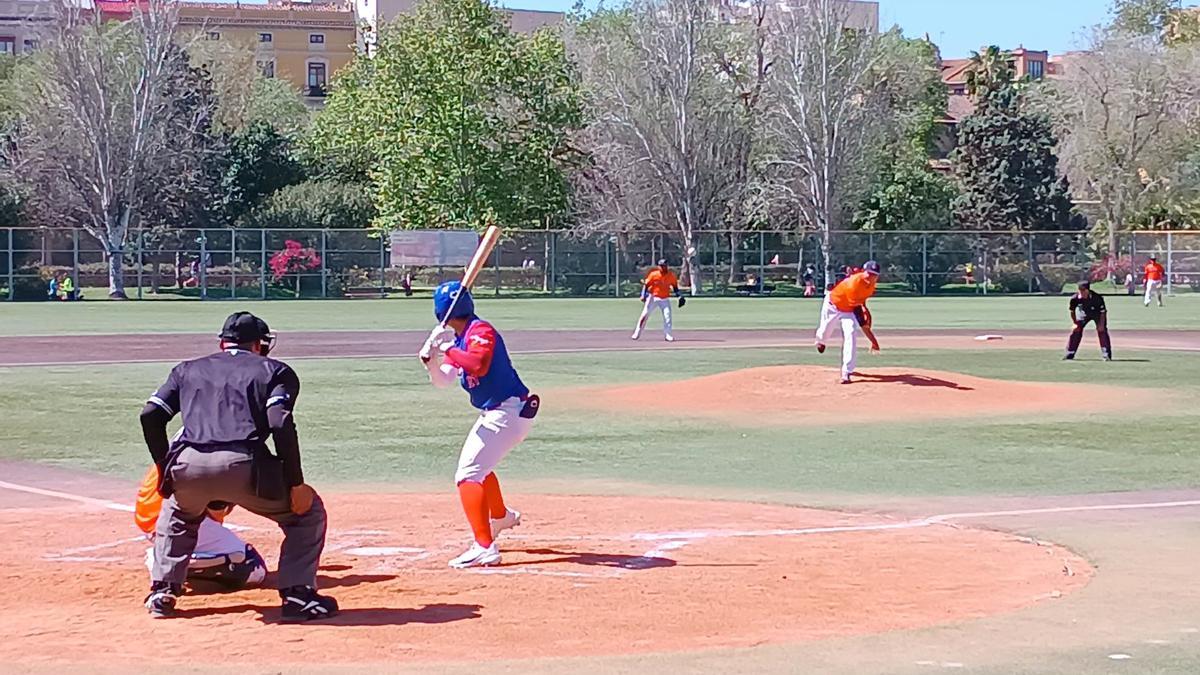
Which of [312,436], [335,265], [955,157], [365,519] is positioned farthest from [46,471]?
[955,157]

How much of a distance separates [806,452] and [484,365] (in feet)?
24.6

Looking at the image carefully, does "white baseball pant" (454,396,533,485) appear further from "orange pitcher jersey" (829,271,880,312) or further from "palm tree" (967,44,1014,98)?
"palm tree" (967,44,1014,98)

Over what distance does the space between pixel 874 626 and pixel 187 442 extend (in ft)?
11.6

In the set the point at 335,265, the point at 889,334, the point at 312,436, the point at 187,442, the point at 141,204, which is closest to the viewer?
the point at 187,442

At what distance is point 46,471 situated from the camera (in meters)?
14.9

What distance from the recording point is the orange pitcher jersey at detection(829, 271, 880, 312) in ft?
73.7

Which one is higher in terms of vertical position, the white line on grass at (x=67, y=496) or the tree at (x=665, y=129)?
the tree at (x=665, y=129)

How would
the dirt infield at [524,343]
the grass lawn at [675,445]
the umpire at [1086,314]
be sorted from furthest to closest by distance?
the dirt infield at [524,343] < the umpire at [1086,314] < the grass lawn at [675,445]

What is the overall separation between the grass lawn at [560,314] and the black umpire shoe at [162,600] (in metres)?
31.4

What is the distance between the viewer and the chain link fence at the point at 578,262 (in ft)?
205

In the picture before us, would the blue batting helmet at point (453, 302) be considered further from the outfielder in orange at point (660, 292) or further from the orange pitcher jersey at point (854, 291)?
the outfielder in orange at point (660, 292)

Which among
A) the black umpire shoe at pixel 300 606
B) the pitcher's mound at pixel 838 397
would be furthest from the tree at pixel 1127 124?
the black umpire shoe at pixel 300 606

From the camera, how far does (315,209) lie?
74688mm

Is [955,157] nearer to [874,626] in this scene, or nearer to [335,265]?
[335,265]
